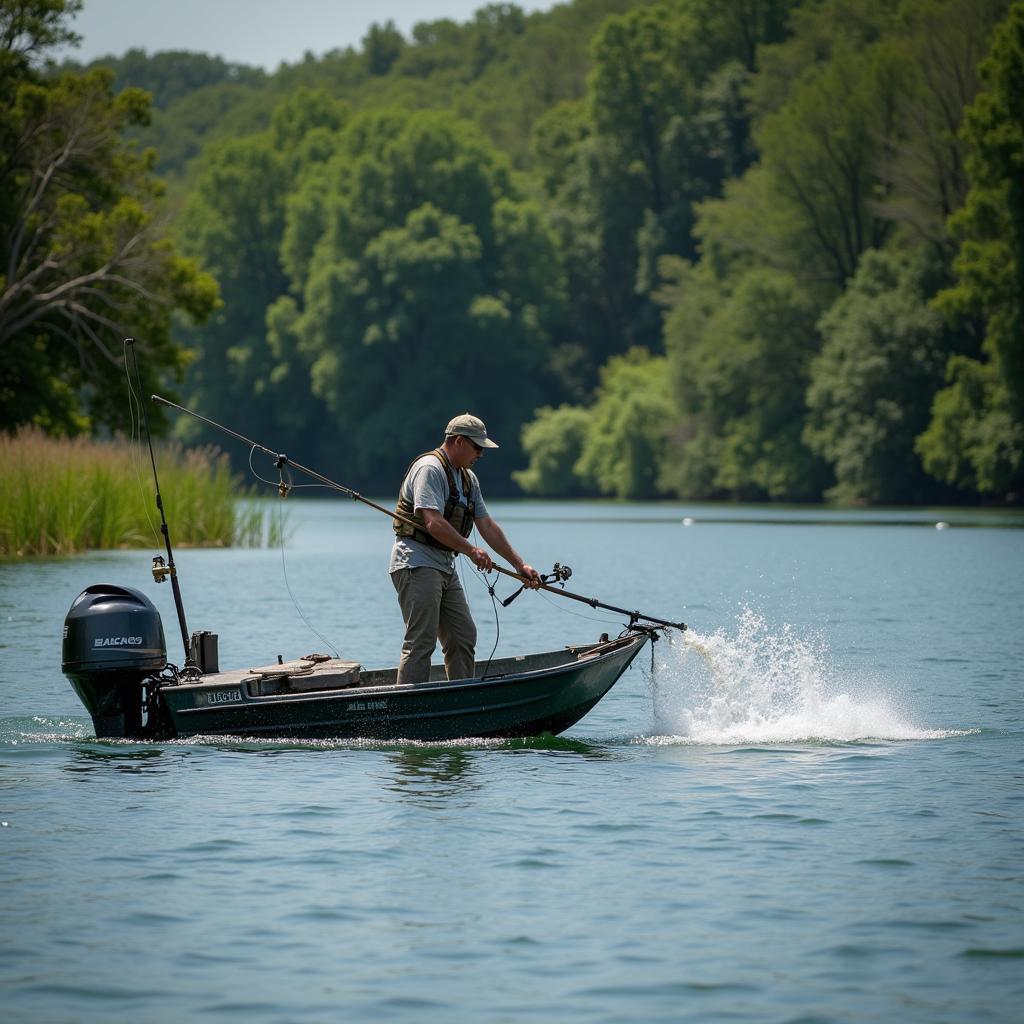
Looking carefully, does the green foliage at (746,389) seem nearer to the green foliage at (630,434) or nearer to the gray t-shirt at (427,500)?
the green foliage at (630,434)

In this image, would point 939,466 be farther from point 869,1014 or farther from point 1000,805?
point 869,1014

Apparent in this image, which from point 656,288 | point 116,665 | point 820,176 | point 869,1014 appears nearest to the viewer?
point 869,1014

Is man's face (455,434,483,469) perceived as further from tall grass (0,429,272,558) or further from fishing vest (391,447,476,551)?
tall grass (0,429,272,558)

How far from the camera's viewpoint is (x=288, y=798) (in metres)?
11.1

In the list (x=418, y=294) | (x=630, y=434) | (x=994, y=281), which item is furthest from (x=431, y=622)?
(x=418, y=294)

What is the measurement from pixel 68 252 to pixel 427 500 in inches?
1155

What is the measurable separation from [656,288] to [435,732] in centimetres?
7546

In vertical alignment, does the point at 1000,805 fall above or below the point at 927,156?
below

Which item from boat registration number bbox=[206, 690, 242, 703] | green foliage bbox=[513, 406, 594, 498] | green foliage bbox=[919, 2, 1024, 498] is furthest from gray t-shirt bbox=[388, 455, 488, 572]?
green foliage bbox=[513, 406, 594, 498]

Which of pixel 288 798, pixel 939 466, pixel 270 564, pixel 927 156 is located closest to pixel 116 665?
pixel 288 798

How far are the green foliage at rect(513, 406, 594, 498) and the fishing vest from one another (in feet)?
224

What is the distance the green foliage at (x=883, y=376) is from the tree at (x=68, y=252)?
2504cm

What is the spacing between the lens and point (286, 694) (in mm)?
12961

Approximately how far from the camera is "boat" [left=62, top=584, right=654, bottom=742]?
1258cm
